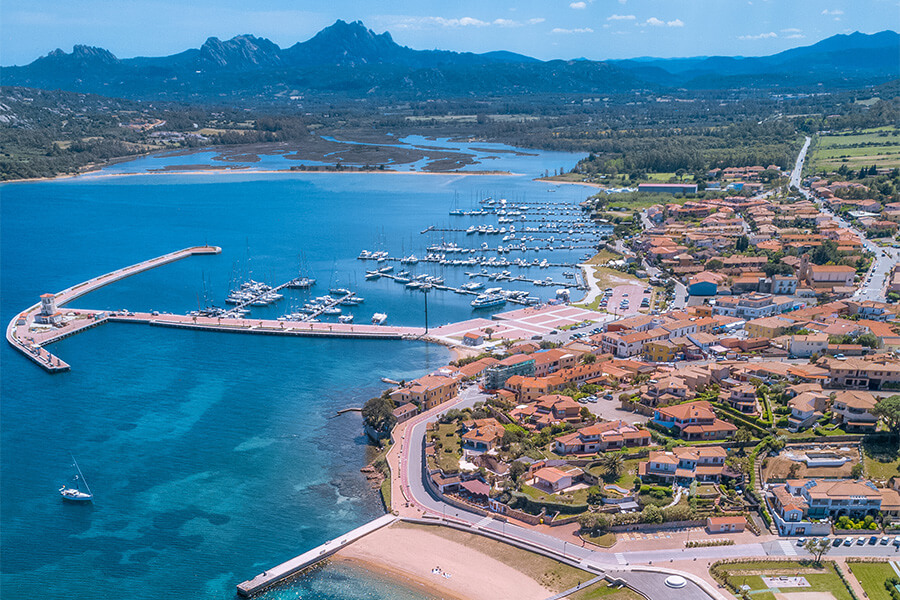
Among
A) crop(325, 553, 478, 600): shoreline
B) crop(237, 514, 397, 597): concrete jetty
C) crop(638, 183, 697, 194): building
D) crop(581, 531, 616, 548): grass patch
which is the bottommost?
crop(325, 553, 478, 600): shoreline

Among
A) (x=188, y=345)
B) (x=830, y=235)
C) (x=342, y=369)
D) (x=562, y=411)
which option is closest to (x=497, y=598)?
(x=562, y=411)

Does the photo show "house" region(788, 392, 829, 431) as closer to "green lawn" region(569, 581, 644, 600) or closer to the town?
the town

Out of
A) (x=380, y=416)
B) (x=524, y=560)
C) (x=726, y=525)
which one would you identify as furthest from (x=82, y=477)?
(x=726, y=525)

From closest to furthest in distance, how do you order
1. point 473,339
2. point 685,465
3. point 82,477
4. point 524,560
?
point 524,560
point 685,465
point 82,477
point 473,339

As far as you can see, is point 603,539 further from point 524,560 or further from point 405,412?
point 405,412

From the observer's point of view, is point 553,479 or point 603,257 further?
point 603,257

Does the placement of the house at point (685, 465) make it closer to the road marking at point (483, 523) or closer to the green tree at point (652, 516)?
the green tree at point (652, 516)

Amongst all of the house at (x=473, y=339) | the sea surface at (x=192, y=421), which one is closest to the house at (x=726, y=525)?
the sea surface at (x=192, y=421)

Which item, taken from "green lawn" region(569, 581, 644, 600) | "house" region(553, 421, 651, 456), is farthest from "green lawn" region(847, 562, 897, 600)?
"house" region(553, 421, 651, 456)

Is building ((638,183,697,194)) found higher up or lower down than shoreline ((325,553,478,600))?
higher up
